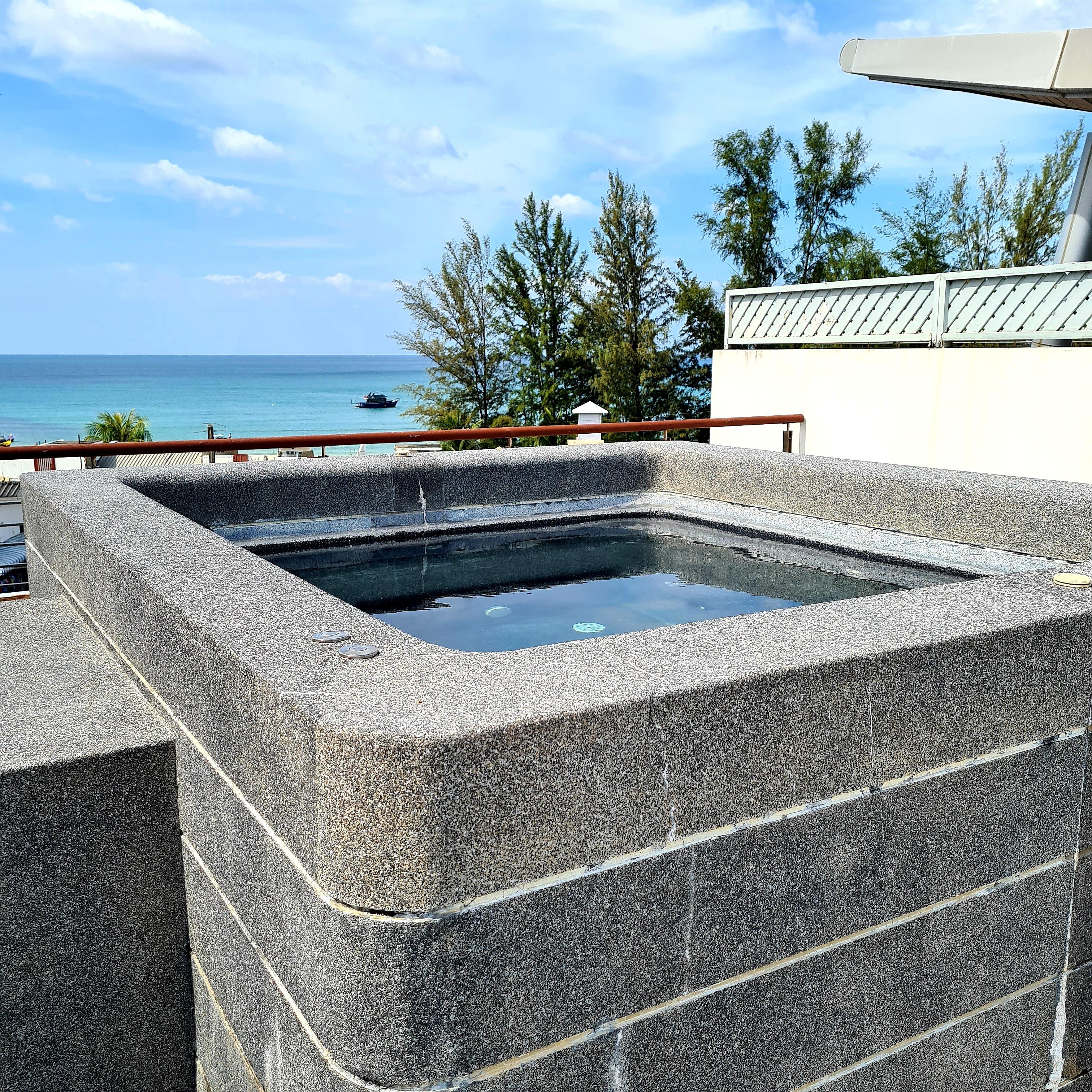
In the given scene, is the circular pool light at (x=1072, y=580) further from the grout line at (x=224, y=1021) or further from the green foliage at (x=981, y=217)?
the green foliage at (x=981, y=217)

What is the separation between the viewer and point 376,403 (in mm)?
66250

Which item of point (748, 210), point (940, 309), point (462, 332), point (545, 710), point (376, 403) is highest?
point (748, 210)

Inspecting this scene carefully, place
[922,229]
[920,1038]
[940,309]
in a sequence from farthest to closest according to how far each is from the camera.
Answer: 1. [922,229]
2. [940,309]
3. [920,1038]

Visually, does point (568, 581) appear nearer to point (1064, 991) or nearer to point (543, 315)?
point (1064, 991)

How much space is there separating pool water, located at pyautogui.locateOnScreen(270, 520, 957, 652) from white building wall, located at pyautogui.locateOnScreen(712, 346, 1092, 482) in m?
1.89

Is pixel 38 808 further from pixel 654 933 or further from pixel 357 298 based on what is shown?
pixel 357 298

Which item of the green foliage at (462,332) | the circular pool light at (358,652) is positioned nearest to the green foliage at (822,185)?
the green foliage at (462,332)

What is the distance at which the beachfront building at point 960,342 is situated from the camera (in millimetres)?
5805

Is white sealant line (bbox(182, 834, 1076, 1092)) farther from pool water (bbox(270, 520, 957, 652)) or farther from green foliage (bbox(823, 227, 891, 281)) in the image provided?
green foliage (bbox(823, 227, 891, 281))

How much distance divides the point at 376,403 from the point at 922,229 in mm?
47509

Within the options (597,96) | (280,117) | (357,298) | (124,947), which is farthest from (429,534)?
(280,117)

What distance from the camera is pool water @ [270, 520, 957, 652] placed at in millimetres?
2631

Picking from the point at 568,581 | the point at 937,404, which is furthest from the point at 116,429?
the point at 568,581

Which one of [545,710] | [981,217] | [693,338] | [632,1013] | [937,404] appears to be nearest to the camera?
[545,710]
